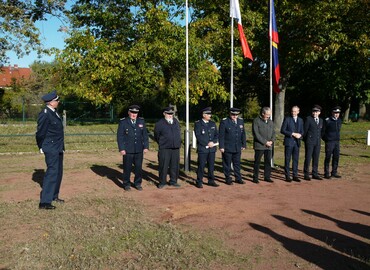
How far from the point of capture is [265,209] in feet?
22.4

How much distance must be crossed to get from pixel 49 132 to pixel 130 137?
1.88 metres

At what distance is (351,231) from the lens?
5.64m

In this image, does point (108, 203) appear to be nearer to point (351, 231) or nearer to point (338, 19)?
point (351, 231)

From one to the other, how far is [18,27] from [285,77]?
1300 centimetres

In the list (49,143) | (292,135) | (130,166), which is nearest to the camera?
(49,143)

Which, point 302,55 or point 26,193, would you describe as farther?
point 302,55

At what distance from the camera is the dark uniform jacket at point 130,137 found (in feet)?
27.3

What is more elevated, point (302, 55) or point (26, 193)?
point (302, 55)

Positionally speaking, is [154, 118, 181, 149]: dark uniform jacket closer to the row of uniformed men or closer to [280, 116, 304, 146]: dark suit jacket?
the row of uniformed men

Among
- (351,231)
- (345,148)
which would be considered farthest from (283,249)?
(345,148)

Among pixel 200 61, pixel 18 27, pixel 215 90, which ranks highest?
pixel 18 27

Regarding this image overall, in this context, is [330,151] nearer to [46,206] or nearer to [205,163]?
[205,163]

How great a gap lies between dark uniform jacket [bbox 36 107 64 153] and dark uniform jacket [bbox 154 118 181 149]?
2.28 metres

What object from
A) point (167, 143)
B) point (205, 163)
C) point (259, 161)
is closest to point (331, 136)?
point (259, 161)
